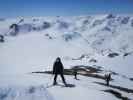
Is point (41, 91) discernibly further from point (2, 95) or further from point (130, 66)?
point (130, 66)

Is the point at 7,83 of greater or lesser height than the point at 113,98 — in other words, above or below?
above

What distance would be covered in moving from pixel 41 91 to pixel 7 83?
320 centimetres

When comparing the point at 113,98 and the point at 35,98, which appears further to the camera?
the point at 113,98

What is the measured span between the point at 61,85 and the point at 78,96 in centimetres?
358

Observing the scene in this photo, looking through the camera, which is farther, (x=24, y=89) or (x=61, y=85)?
(x=61, y=85)

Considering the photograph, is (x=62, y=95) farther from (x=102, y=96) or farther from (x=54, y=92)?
(x=102, y=96)

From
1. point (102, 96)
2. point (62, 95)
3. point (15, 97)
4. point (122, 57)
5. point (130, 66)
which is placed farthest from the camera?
point (122, 57)

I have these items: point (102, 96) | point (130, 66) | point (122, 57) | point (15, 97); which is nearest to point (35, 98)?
point (15, 97)

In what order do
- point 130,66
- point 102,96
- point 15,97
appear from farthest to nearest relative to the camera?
point 130,66 < point 102,96 < point 15,97

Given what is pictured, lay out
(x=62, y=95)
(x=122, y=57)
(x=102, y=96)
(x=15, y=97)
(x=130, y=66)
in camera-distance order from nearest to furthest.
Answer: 1. (x=15, y=97)
2. (x=62, y=95)
3. (x=102, y=96)
4. (x=130, y=66)
5. (x=122, y=57)

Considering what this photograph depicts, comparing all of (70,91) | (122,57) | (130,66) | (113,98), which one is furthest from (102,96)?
(122,57)

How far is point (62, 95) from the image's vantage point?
63.1 ft

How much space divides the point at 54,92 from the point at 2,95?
4.26 m

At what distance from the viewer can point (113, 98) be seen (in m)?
21.0
